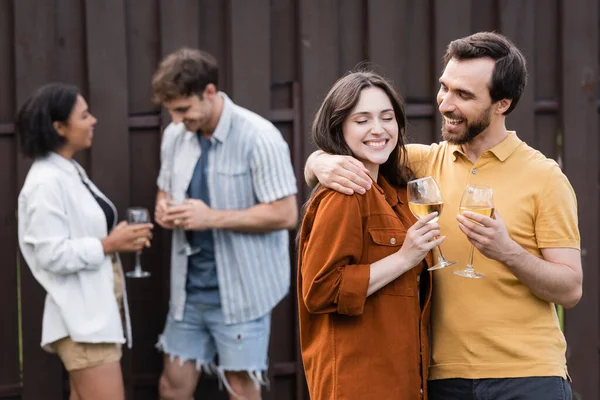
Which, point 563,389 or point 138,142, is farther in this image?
point 138,142

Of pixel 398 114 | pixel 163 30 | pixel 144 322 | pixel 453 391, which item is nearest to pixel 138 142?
pixel 163 30

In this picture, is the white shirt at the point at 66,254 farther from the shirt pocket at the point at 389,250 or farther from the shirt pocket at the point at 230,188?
the shirt pocket at the point at 389,250

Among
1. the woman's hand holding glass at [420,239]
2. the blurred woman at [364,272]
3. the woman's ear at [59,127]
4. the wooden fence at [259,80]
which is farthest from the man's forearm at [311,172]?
the wooden fence at [259,80]

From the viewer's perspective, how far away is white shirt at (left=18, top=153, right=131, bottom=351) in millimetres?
3996

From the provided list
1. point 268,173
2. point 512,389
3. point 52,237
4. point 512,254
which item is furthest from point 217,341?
point 512,254

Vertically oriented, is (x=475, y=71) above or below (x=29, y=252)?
above

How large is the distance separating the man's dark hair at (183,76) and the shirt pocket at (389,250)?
1715 mm

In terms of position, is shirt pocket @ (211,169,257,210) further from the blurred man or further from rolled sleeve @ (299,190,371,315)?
rolled sleeve @ (299,190,371,315)

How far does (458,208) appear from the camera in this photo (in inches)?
117

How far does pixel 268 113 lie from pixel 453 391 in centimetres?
229

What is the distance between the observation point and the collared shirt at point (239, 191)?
4.37m

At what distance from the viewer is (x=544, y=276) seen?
2.79 m

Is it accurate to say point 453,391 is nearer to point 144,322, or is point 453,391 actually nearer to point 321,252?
point 321,252

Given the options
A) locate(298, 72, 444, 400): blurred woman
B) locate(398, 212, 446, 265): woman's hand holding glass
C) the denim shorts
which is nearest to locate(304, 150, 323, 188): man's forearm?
locate(298, 72, 444, 400): blurred woman
